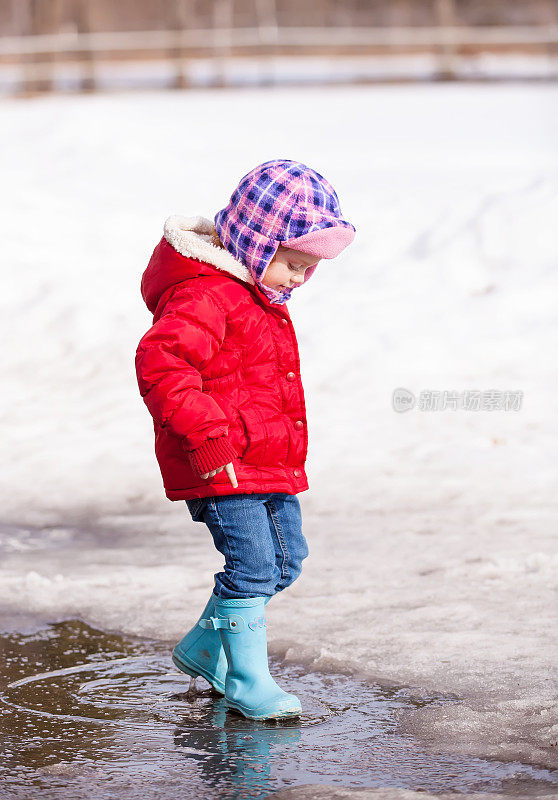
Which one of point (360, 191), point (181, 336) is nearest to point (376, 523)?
point (181, 336)

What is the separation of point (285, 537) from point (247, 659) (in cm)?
35

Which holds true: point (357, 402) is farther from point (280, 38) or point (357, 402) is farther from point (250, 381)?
point (280, 38)

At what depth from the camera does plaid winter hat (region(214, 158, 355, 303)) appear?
309cm

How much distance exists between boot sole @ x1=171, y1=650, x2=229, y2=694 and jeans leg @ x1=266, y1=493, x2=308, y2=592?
12.3 inches

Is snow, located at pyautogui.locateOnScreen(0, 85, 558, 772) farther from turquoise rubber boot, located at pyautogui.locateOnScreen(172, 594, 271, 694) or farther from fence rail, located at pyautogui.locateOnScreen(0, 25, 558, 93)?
fence rail, located at pyautogui.locateOnScreen(0, 25, 558, 93)

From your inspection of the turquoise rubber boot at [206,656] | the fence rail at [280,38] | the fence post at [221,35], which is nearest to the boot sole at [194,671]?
the turquoise rubber boot at [206,656]

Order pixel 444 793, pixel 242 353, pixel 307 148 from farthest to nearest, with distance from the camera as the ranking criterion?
pixel 307 148 < pixel 242 353 < pixel 444 793

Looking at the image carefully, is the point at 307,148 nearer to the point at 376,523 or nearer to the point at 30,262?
the point at 30,262

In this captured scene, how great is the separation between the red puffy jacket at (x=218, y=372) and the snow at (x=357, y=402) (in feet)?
2.51

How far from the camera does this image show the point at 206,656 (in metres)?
3.25

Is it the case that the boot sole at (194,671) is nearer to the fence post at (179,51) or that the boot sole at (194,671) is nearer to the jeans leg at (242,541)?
the jeans leg at (242,541)

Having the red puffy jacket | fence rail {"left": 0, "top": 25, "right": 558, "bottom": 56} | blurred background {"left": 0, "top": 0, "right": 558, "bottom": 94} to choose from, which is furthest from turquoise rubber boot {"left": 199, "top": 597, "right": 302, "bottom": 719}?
blurred background {"left": 0, "top": 0, "right": 558, "bottom": 94}

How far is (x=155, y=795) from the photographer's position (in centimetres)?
255

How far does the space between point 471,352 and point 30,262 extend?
3800 millimetres
